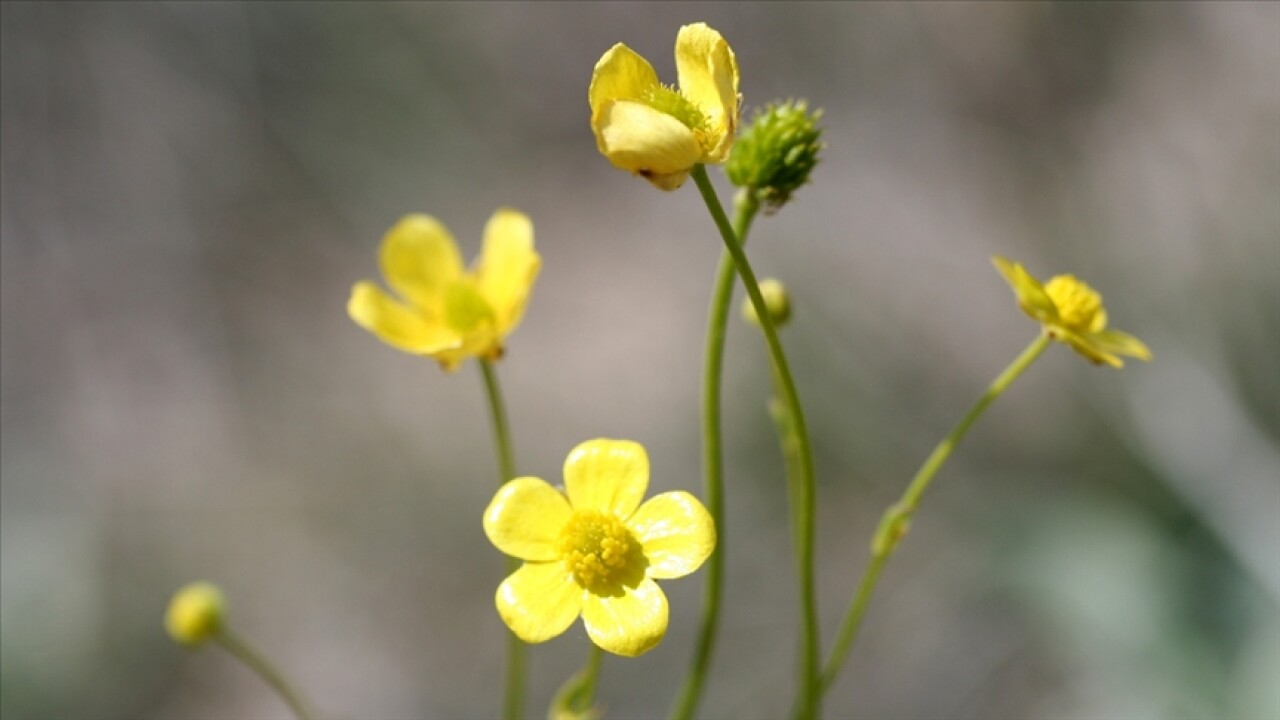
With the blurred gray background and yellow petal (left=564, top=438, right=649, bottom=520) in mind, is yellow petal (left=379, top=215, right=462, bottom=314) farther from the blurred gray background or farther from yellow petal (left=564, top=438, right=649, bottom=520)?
the blurred gray background

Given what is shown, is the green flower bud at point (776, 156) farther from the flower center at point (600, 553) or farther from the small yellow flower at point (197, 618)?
the small yellow flower at point (197, 618)

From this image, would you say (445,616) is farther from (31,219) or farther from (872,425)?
(31,219)

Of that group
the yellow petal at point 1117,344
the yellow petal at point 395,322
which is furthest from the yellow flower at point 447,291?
the yellow petal at point 1117,344

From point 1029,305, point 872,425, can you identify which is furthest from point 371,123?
point 1029,305

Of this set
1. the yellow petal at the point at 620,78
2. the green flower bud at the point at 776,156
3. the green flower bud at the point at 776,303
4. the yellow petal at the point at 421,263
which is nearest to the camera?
the yellow petal at the point at 620,78

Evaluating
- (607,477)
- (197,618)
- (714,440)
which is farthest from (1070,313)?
(197,618)
